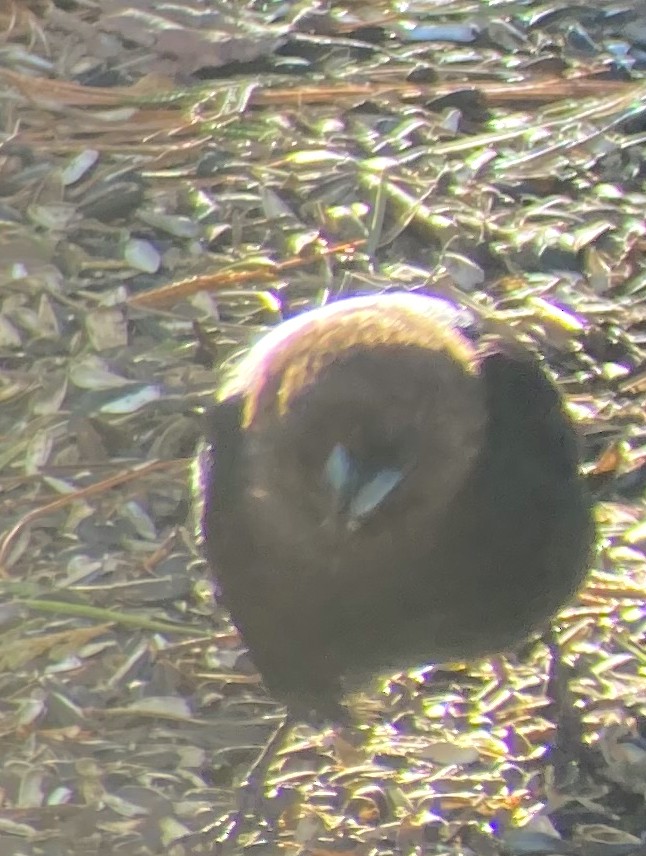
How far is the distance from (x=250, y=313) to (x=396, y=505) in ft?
0.84

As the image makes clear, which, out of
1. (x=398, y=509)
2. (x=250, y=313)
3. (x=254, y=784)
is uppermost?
(x=250, y=313)

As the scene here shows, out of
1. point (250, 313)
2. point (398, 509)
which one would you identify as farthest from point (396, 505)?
point (250, 313)

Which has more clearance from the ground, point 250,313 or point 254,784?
point 250,313

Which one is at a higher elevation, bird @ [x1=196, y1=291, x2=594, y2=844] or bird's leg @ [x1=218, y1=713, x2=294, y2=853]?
bird @ [x1=196, y1=291, x2=594, y2=844]

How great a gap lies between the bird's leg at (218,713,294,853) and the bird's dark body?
73 mm

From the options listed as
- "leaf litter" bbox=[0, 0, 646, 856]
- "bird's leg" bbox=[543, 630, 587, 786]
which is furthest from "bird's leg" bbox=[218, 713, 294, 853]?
"bird's leg" bbox=[543, 630, 587, 786]

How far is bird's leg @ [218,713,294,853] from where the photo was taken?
1.02 m

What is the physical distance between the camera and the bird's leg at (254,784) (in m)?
1.02

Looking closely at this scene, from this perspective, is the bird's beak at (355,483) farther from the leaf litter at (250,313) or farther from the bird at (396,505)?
the leaf litter at (250,313)

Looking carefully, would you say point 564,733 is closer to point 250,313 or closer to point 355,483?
→ point 355,483

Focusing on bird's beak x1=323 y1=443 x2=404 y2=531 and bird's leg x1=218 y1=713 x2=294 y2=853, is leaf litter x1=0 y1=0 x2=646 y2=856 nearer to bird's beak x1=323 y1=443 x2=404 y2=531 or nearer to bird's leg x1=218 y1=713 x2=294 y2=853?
bird's leg x1=218 y1=713 x2=294 y2=853

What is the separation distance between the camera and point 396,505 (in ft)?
2.94

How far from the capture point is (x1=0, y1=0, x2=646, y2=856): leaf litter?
98cm

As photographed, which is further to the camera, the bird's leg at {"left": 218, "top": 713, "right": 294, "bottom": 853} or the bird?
the bird's leg at {"left": 218, "top": 713, "right": 294, "bottom": 853}
